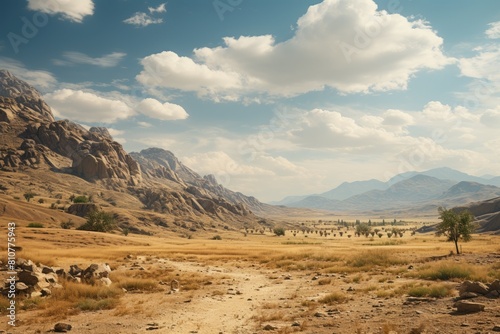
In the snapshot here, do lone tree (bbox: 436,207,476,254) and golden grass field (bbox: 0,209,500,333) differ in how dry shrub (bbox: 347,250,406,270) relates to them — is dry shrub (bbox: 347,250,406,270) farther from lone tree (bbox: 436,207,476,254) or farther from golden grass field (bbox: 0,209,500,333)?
lone tree (bbox: 436,207,476,254)

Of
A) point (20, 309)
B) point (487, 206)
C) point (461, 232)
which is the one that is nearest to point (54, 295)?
point (20, 309)

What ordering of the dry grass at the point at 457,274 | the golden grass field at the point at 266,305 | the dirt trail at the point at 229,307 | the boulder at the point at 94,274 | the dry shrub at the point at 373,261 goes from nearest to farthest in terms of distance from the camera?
1. the golden grass field at the point at 266,305
2. the dirt trail at the point at 229,307
3. the boulder at the point at 94,274
4. the dry grass at the point at 457,274
5. the dry shrub at the point at 373,261

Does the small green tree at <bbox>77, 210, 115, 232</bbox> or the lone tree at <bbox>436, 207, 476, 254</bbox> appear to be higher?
the lone tree at <bbox>436, 207, 476, 254</bbox>

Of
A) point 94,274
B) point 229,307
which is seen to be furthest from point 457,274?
point 94,274

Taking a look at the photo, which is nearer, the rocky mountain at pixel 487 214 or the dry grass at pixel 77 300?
the dry grass at pixel 77 300

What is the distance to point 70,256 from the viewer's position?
39656mm

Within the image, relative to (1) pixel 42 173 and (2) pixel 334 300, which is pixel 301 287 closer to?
(2) pixel 334 300

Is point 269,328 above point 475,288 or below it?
below

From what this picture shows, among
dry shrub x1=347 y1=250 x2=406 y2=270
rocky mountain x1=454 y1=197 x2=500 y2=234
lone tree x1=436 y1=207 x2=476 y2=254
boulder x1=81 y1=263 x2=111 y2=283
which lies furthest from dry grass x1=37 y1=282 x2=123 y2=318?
rocky mountain x1=454 y1=197 x2=500 y2=234

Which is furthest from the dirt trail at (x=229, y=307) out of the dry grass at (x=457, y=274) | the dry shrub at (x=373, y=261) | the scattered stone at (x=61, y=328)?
the dry grass at (x=457, y=274)

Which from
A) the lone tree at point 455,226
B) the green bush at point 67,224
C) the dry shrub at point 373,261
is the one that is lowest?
the green bush at point 67,224

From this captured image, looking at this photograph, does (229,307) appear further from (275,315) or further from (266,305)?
(275,315)

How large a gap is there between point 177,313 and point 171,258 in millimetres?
28907

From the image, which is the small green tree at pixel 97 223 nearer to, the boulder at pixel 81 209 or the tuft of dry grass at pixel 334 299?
the boulder at pixel 81 209
